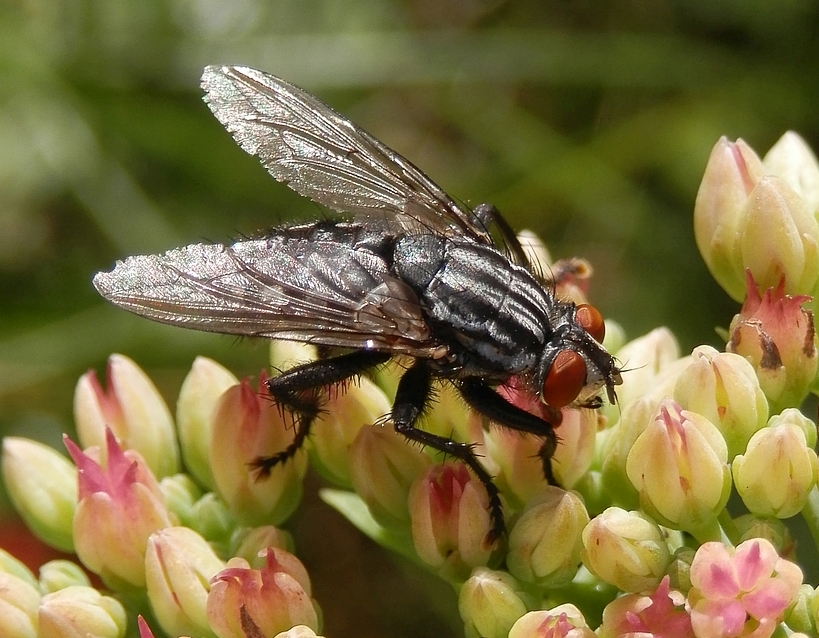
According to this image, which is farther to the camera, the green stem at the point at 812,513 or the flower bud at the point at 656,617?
the green stem at the point at 812,513

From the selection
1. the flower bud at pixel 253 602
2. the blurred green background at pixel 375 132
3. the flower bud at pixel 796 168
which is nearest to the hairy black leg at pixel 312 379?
the flower bud at pixel 253 602

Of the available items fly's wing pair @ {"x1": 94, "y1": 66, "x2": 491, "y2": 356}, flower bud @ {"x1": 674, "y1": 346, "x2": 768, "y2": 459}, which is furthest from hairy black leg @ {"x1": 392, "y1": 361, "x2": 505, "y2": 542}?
flower bud @ {"x1": 674, "y1": 346, "x2": 768, "y2": 459}

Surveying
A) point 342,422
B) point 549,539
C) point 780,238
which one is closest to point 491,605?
point 549,539

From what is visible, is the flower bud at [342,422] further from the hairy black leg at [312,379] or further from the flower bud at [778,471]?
the flower bud at [778,471]

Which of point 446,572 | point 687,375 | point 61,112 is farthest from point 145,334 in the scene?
point 687,375

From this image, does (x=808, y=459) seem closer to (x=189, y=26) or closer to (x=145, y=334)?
(x=145, y=334)

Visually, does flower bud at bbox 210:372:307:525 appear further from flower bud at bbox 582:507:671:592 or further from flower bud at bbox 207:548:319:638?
flower bud at bbox 582:507:671:592

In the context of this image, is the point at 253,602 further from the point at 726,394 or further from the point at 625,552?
the point at 726,394
